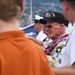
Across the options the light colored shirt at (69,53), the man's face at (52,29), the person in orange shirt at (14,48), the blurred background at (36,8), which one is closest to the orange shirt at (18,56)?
the person in orange shirt at (14,48)

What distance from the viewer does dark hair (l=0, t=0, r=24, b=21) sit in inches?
65.7

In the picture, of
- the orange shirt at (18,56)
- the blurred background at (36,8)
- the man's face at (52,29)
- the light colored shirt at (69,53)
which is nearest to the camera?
the orange shirt at (18,56)

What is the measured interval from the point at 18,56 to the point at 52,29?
2.01 meters

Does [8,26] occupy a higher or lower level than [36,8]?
higher

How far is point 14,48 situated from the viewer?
5.54ft

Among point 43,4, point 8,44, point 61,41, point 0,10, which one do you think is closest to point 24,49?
point 8,44

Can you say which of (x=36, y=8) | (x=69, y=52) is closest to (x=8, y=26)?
(x=69, y=52)

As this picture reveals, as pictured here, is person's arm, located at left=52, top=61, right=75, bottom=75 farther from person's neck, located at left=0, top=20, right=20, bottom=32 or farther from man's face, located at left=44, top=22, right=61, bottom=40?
man's face, located at left=44, top=22, right=61, bottom=40

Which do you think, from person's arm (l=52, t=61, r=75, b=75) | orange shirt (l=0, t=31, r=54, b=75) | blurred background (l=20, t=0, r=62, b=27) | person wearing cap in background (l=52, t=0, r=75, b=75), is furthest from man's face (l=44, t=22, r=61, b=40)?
blurred background (l=20, t=0, r=62, b=27)

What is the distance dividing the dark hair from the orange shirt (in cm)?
9

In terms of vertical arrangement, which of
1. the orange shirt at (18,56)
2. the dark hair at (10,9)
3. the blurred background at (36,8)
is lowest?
the blurred background at (36,8)

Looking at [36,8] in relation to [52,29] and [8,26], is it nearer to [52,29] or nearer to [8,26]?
[52,29]

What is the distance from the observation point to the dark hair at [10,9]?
1.67 meters

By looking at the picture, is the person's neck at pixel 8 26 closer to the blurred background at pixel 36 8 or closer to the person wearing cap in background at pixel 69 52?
the person wearing cap in background at pixel 69 52
